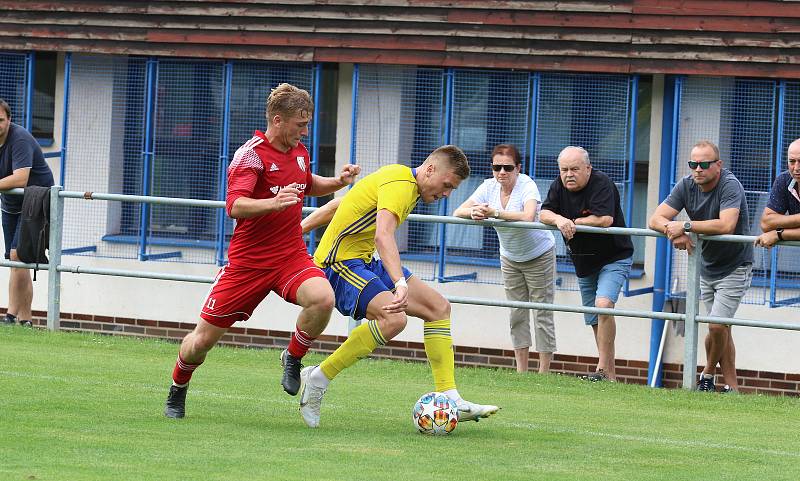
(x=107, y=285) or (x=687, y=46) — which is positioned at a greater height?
(x=687, y=46)

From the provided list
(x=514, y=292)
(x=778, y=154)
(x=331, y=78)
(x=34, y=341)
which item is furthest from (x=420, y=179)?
(x=331, y=78)

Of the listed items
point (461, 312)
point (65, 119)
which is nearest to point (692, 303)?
point (461, 312)

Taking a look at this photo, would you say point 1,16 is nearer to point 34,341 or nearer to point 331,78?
point 331,78

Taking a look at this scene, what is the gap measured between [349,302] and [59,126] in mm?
9461

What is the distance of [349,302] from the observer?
8242 millimetres

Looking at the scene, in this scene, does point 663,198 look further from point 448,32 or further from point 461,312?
point 448,32

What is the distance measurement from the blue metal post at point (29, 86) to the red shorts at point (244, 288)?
9156 millimetres

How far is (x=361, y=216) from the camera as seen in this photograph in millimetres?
8281

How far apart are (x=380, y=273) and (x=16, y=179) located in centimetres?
568

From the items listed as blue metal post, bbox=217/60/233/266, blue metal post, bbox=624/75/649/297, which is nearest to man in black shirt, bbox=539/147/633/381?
blue metal post, bbox=624/75/649/297

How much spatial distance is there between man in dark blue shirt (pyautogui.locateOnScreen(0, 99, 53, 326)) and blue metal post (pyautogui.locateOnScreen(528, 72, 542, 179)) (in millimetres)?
4547

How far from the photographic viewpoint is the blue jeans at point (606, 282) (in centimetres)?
1156

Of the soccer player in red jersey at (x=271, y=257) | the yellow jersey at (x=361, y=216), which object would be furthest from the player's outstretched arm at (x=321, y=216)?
the soccer player in red jersey at (x=271, y=257)

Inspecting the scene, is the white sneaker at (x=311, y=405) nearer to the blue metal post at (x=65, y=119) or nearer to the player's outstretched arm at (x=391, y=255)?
the player's outstretched arm at (x=391, y=255)
